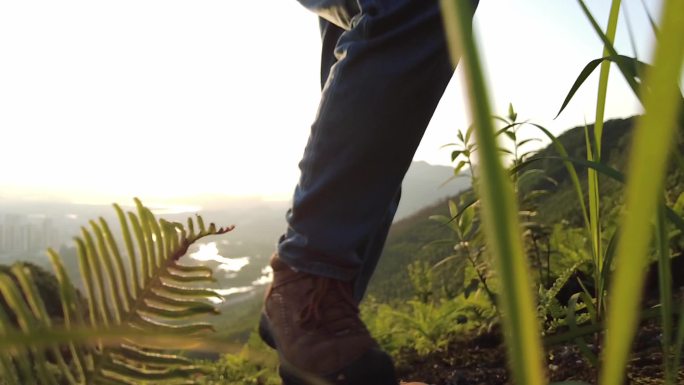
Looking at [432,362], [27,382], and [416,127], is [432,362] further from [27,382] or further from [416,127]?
[27,382]

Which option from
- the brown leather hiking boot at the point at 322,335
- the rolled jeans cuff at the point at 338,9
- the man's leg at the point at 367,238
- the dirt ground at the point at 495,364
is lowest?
the dirt ground at the point at 495,364

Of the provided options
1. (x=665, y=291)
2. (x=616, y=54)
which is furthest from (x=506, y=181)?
(x=616, y=54)

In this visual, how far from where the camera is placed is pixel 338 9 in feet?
5.10

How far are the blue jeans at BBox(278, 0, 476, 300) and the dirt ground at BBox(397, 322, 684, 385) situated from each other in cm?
51

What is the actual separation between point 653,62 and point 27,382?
0.49 m

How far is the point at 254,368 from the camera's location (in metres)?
2.58

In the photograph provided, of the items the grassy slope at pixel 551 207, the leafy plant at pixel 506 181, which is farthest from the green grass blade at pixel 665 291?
the leafy plant at pixel 506 181

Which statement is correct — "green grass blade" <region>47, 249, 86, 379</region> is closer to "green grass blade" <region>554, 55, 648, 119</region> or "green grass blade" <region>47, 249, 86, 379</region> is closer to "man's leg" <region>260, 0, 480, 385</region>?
"green grass blade" <region>554, 55, 648, 119</region>

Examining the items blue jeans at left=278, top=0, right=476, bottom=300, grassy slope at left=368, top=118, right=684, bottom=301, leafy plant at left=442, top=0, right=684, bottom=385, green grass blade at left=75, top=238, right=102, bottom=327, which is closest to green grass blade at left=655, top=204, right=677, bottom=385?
grassy slope at left=368, top=118, right=684, bottom=301

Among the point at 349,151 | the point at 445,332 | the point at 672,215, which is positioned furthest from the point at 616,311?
the point at 445,332

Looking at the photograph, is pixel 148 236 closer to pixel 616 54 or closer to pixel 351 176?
pixel 616 54

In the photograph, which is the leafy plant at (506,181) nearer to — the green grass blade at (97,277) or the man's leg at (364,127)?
the green grass blade at (97,277)

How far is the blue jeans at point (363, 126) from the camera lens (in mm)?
1395

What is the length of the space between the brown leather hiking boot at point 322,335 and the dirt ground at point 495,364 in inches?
12.5
